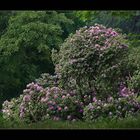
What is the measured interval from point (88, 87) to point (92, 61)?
71 centimetres

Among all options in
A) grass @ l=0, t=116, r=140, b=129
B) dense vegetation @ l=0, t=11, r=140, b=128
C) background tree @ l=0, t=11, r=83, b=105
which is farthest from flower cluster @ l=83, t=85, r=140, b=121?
background tree @ l=0, t=11, r=83, b=105

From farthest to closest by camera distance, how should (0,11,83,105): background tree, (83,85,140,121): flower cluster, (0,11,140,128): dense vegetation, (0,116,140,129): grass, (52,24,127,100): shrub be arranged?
(0,11,83,105): background tree
(52,24,127,100): shrub
(0,11,140,128): dense vegetation
(83,85,140,121): flower cluster
(0,116,140,129): grass

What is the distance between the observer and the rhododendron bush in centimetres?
880

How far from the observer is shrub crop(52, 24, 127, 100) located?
29.2 ft

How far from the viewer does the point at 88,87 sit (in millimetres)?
9375

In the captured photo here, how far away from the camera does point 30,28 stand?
11.7 m

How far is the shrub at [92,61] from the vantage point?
8898 mm

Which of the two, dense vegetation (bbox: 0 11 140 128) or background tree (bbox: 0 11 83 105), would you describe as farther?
background tree (bbox: 0 11 83 105)

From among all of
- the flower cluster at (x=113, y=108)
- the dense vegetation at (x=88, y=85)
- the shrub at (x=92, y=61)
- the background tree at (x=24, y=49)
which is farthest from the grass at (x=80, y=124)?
the background tree at (x=24, y=49)

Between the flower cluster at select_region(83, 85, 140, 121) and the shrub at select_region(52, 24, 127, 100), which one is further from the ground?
the shrub at select_region(52, 24, 127, 100)

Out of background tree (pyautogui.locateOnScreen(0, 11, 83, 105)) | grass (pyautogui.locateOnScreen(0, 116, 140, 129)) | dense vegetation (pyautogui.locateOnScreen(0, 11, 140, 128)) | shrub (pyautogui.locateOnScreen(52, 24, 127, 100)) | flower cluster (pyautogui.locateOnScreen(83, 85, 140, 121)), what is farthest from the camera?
background tree (pyautogui.locateOnScreen(0, 11, 83, 105))

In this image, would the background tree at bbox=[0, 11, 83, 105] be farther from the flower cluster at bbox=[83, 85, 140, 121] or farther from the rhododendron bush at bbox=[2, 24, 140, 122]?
the flower cluster at bbox=[83, 85, 140, 121]

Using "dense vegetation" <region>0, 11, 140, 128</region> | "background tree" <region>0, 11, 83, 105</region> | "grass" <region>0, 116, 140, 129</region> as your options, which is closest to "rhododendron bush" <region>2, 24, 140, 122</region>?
"dense vegetation" <region>0, 11, 140, 128</region>
